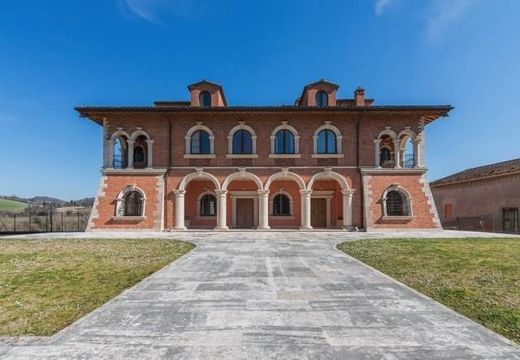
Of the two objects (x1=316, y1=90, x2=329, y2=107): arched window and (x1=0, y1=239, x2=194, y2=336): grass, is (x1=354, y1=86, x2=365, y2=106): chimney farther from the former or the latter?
(x1=0, y1=239, x2=194, y2=336): grass

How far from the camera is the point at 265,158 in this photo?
19109 millimetres

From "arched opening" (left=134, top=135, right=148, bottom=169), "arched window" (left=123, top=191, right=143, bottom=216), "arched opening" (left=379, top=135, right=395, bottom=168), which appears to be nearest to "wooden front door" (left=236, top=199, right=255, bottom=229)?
"arched window" (left=123, top=191, right=143, bottom=216)

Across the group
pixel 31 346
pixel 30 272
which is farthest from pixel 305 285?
pixel 30 272

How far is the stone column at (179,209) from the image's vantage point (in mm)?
18703

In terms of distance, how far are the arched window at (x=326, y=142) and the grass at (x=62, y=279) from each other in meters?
11.4

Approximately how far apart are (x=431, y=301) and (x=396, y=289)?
0.81 m

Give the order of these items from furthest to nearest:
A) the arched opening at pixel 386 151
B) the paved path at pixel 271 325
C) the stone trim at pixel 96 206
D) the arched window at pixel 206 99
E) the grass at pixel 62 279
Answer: the arched window at pixel 206 99 < the arched opening at pixel 386 151 < the stone trim at pixel 96 206 < the grass at pixel 62 279 < the paved path at pixel 271 325

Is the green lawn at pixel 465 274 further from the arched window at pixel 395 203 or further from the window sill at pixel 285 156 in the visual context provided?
the window sill at pixel 285 156

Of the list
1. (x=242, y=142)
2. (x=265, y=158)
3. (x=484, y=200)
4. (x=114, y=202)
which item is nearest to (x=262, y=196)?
(x=265, y=158)

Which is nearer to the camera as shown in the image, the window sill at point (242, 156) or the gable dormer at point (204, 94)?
the window sill at point (242, 156)

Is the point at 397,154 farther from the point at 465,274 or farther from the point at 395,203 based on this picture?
the point at 465,274

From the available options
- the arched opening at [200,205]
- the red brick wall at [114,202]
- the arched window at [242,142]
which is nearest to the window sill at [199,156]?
the arched window at [242,142]

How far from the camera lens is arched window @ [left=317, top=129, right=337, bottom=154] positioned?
1922 centimetres

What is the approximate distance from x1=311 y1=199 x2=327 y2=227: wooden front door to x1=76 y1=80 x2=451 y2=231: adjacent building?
2.16 meters
